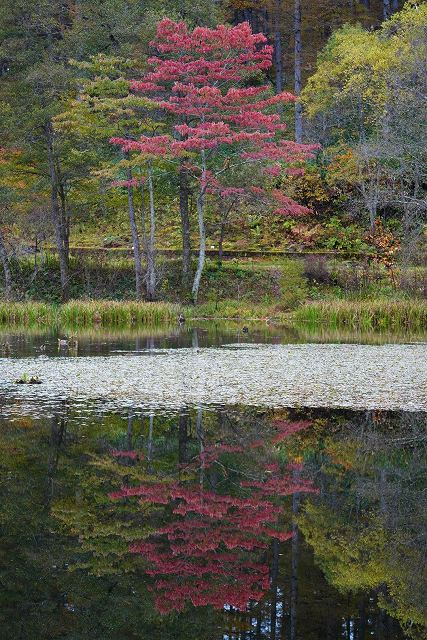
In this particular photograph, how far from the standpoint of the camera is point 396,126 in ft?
95.2

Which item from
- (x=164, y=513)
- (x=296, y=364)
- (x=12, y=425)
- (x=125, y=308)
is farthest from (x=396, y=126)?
(x=164, y=513)

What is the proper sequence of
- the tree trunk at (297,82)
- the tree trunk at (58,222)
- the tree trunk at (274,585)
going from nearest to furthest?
the tree trunk at (274,585) < the tree trunk at (58,222) < the tree trunk at (297,82)

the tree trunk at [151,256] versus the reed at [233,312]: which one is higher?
the tree trunk at [151,256]

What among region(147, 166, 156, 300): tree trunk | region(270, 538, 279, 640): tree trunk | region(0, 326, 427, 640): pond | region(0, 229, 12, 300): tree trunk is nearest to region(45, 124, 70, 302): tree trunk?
region(0, 229, 12, 300): tree trunk

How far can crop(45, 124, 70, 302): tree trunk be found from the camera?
1150 inches

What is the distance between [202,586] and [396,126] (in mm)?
25818

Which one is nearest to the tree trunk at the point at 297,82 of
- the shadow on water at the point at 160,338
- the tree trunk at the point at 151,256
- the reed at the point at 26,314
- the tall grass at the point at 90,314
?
the tree trunk at the point at 151,256

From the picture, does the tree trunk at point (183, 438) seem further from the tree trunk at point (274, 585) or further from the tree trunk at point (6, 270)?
the tree trunk at point (6, 270)

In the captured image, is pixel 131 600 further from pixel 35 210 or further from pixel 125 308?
pixel 35 210

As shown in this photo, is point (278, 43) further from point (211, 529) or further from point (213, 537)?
point (213, 537)

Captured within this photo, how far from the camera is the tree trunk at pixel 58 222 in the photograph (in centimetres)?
2922

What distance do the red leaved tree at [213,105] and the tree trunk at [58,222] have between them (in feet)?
10.5

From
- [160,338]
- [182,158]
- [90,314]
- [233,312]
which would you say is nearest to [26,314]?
[90,314]

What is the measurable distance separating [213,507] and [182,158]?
72.8 ft
